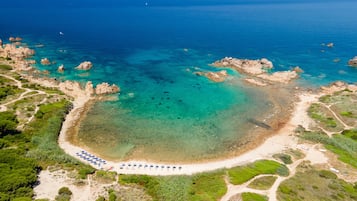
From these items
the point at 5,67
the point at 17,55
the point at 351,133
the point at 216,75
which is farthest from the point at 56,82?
the point at 351,133

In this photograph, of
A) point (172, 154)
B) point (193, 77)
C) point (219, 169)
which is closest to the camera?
point (219, 169)

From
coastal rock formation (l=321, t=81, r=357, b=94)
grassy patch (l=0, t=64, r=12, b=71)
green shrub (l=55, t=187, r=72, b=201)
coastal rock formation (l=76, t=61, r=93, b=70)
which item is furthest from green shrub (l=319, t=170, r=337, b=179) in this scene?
grassy patch (l=0, t=64, r=12, b=71)

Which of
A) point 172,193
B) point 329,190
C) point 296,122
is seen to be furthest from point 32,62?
point 329,190

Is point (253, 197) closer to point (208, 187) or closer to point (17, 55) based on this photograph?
point (208, 187)

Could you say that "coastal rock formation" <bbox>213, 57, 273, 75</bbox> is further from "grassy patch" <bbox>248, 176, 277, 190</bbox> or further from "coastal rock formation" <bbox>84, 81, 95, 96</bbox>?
"grassy patch" <bbox>248, 176, 277, 190</bbox>

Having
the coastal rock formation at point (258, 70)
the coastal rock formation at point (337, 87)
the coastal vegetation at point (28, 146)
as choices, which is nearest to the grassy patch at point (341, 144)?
the coastal rock formation at point (337, 87)

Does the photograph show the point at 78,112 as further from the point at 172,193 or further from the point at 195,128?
the point at 172,193
